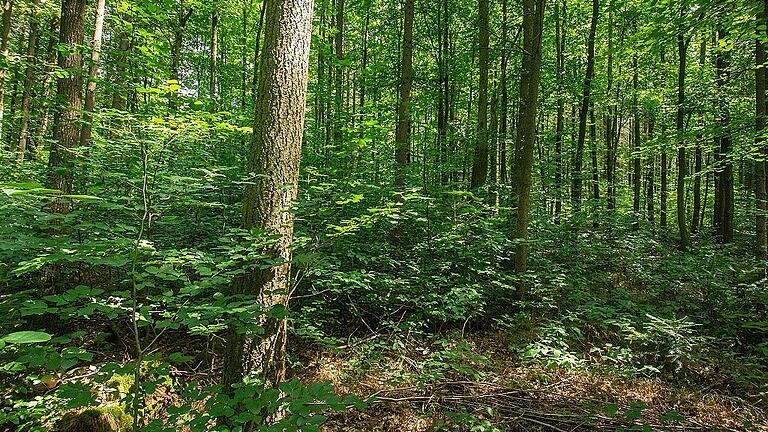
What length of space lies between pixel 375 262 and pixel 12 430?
15.0ft

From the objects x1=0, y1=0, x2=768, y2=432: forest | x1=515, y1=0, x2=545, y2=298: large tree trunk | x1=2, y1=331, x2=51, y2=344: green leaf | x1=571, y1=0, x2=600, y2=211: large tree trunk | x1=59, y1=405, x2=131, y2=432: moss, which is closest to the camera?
x1=2, y1=331, x2=51, y2=344: green leaf

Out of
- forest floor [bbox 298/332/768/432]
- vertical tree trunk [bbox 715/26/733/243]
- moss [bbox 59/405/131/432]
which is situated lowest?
moss [bbox 59/405/131/432]

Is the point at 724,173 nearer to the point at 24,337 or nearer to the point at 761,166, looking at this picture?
the point at 761,166

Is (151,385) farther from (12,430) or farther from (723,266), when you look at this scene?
(723,266)

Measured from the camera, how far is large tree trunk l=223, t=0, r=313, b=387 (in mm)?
3312

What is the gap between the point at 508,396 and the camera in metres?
4.24

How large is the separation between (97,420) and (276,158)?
9.90ft

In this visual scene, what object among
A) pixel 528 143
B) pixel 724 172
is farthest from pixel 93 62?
pixel 724 172

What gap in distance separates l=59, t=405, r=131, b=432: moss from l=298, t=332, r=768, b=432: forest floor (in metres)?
1.82

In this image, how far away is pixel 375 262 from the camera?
642 cm

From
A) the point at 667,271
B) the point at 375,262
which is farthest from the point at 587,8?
the point at 375,262

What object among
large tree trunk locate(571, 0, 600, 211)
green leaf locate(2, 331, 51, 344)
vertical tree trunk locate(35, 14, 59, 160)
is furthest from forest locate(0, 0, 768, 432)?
large tree trunk locate(571, 0, 600, 211)

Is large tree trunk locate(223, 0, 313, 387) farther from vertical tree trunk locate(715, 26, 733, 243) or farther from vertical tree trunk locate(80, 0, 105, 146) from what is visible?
vertical tree trunk locate(715, 26, 733, 243)

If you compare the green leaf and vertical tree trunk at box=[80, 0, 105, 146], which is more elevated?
vertical tree trunk at box=[80, 0, 105, 146]
